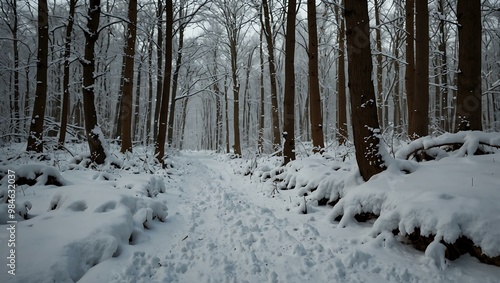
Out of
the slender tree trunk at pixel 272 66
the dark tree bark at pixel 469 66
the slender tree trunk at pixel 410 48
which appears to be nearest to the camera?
the dark tree bark at pixel 469 66

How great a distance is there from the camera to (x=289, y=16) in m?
7.93

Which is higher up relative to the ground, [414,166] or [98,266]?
[414,166]

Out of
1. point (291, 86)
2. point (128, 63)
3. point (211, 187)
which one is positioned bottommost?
point (211, 187)

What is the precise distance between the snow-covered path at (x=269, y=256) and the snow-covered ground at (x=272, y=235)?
0.01m

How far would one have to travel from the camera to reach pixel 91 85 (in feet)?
25.5

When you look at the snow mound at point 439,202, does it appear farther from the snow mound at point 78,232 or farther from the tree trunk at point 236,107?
the tree trunk at point 236,107

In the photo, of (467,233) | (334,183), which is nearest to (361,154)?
(334,183)

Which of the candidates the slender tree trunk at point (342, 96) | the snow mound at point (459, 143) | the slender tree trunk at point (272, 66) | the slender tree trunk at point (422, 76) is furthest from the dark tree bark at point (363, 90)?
the slender tree trunk at point (272, 66)

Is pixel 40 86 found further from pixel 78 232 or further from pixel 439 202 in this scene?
pixel 439 202

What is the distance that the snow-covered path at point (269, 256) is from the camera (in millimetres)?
2469

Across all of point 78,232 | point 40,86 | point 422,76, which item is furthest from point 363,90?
point 40,86

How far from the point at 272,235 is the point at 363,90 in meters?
2.86

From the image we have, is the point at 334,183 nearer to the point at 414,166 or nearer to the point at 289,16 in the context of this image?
the point at 414,166

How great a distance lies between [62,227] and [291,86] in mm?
6668
